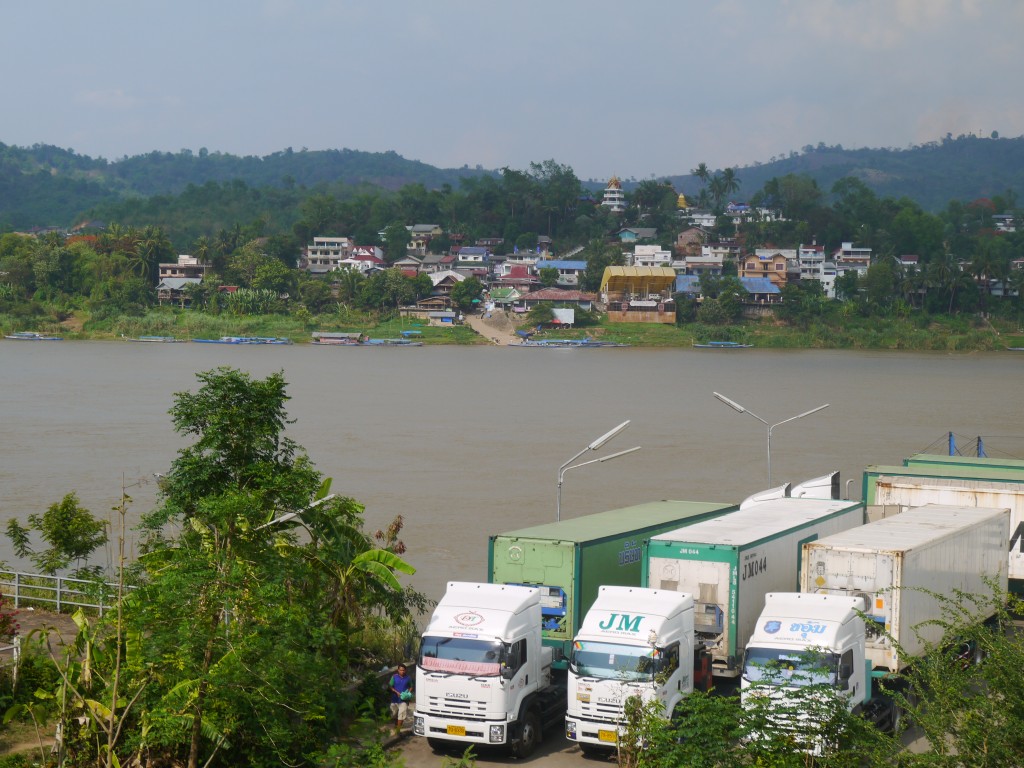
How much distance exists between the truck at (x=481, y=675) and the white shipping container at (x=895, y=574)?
2998mm

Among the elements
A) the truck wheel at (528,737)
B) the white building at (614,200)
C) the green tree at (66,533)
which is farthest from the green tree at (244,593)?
the white building at (614,200)

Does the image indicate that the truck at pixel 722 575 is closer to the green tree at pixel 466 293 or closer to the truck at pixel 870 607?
the truck at pixel 870 607

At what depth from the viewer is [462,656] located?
10672mm

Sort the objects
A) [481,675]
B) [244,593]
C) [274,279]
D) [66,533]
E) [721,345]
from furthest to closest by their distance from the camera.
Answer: [274,279], [721,345], [66,533], [481,675], [244,593]

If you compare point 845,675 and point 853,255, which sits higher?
point 853,255

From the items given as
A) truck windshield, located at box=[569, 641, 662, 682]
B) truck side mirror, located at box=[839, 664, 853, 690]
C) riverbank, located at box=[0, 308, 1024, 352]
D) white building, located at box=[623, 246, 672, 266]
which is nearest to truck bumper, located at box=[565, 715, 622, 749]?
truck windshield, located at box=[569, 641, 662, 682]

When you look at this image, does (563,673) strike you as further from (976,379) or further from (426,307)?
(426,307)

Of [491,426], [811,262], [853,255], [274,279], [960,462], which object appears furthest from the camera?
[853,255]

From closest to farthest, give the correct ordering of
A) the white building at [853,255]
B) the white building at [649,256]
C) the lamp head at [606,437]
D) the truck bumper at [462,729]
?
the truck bumper at [462,729], the lamp head at [606,437], the white building at [649,256], the white building at [853,255]

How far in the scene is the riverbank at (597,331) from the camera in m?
89.9

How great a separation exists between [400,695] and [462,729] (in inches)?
49.5

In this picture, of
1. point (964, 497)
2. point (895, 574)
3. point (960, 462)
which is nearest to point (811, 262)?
point (960, 462)

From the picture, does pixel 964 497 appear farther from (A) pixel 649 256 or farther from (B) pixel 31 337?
(A) pixel 649 256

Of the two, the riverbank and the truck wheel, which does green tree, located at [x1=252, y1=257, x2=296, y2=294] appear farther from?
the truck wheel
